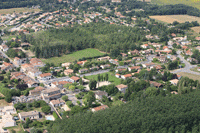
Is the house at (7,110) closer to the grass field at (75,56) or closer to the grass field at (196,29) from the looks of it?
the grass field at (75,56)

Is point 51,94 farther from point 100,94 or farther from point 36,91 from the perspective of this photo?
point 100,94

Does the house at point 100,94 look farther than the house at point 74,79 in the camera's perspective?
No

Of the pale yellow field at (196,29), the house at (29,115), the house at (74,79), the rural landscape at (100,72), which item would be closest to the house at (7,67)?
the rural landscape at (100,72)

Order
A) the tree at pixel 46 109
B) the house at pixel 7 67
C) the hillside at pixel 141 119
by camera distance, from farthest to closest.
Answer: the house at pixel 7 67, the tree at pixel 46 109, the hillside at pixel 141 119

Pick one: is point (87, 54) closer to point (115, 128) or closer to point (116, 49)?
point (116, 49)

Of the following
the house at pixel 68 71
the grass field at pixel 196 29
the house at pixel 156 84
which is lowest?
the house at pixel 156 84

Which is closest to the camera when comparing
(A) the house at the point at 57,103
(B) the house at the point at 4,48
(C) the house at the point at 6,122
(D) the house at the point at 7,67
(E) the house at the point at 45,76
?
(C) the house at the point at 6,122

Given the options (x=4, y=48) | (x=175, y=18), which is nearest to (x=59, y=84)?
(x=4, y=48)
